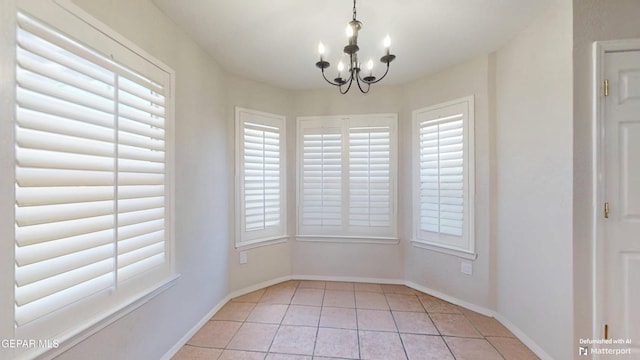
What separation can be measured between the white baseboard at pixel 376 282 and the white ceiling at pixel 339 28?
2.52 metres

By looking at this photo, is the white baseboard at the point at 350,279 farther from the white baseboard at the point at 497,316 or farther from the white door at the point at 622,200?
the white door at the point at 622,200

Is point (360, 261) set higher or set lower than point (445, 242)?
lower

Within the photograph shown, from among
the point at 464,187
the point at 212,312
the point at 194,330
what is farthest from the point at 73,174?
the point at 464,187

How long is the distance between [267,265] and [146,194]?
1.88 metres

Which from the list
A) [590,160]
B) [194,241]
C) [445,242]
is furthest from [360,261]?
[590,160]

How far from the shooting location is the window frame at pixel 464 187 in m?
2.65

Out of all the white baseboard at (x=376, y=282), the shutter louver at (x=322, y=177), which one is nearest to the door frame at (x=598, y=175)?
the white baseboard at (x=376, y=282)

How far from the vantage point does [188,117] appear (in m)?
2.22

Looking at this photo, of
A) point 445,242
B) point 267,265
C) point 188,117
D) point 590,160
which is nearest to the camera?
point 590,160

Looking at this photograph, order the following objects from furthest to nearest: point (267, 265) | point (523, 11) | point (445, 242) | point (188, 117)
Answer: point (267, 265) → point (445, 242) → point (188, 117) → point (523, 11)

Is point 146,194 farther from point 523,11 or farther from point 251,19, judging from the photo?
point 523,11

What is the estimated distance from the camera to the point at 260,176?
3.16m

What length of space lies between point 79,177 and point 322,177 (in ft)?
8.07

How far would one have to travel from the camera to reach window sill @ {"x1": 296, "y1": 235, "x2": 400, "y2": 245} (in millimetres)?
3314
